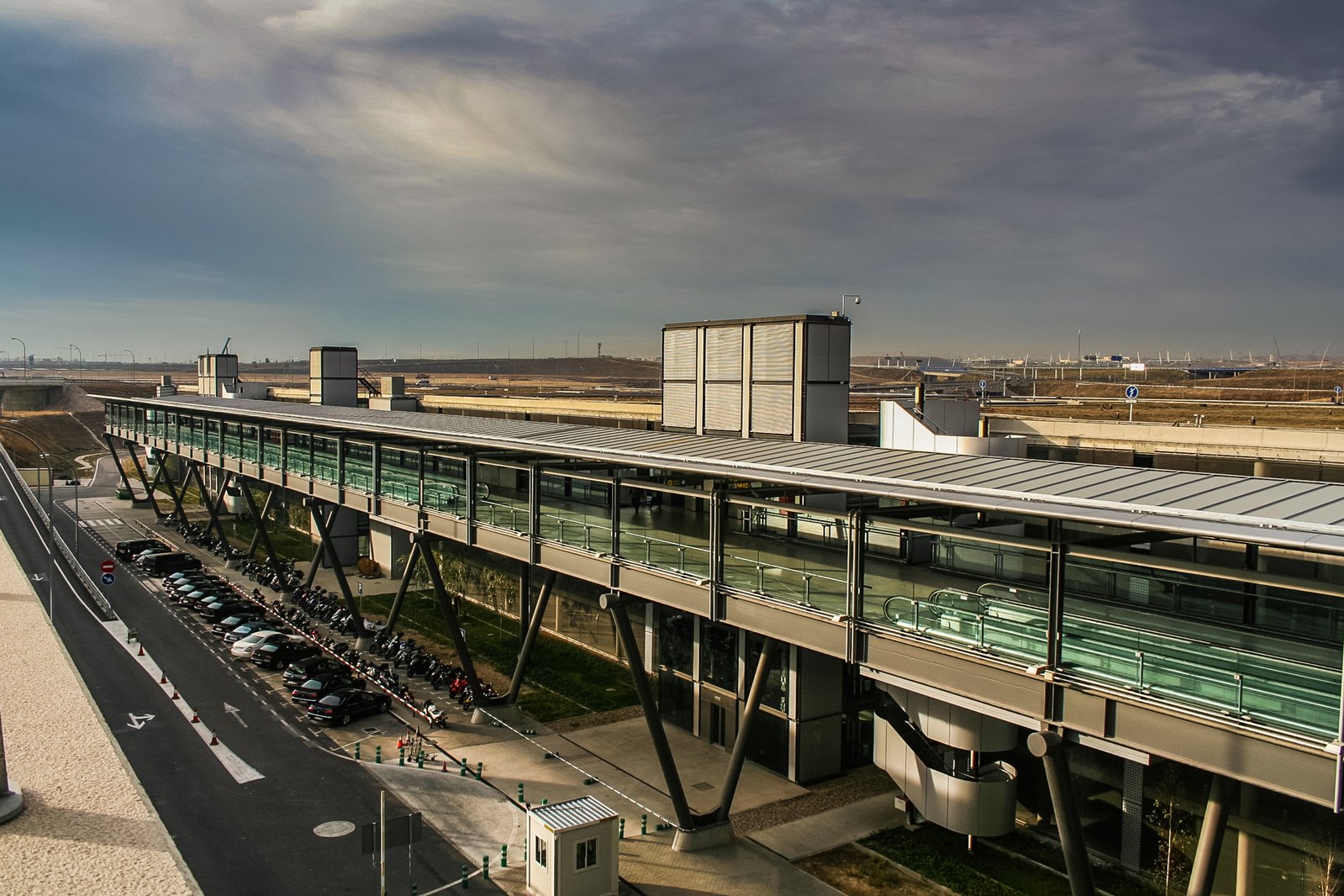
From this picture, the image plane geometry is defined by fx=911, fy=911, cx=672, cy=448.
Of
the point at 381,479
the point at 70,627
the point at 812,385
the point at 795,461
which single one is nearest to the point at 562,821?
the point at 795,461

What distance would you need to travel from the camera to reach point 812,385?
25203 mm

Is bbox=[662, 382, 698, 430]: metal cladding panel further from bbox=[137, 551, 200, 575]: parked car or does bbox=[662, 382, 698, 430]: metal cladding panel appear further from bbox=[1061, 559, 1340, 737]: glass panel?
bbox=[137, 551, 200, 575]: parked car

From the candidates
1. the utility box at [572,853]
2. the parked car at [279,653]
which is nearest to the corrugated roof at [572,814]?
the utility box at [572,853]

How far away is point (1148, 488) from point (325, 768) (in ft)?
64.9

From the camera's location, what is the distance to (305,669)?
28828 mm

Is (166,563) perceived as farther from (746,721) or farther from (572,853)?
(746,721)

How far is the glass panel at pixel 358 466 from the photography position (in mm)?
30000

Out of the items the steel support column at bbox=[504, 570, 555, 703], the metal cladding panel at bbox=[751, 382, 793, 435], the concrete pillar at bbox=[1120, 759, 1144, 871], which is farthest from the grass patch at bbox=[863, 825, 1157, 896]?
the metal cladding panel at bbox=[751, 382, 793, 435]

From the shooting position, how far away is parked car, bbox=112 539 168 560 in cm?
4998

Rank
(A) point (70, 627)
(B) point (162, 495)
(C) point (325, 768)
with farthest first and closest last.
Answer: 1. (B) point (162, 495)
2. (A) point (70, 627)
3. (C) point (325, 768)

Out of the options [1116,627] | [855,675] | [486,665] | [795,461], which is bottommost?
[486,665]

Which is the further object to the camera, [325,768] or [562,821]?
[325,768]

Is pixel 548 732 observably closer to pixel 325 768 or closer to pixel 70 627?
pixel 325 768

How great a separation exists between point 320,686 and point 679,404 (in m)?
13.9
